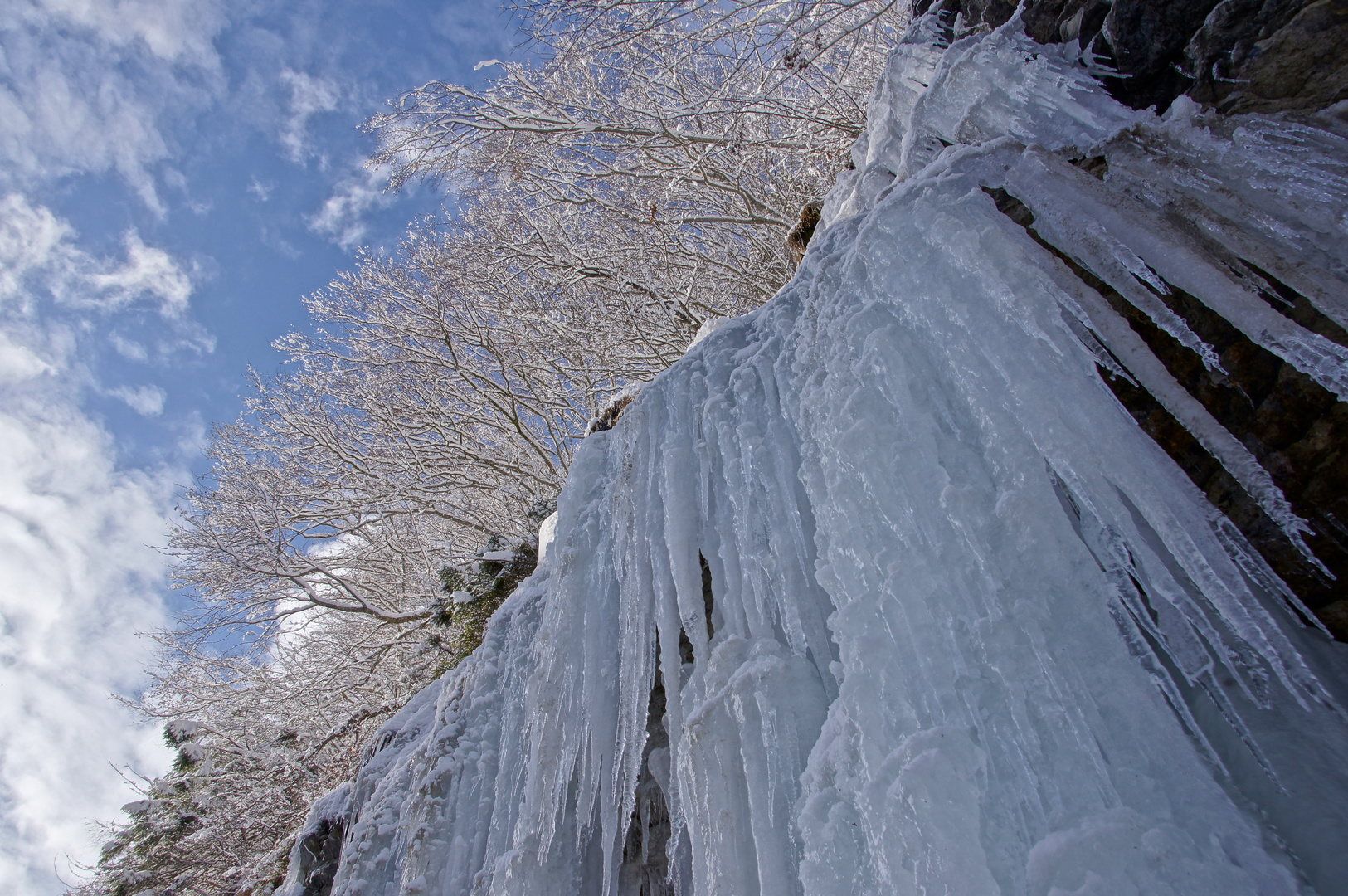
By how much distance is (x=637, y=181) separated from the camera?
8.38 meters

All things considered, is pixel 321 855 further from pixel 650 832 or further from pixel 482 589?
pixel 650 832

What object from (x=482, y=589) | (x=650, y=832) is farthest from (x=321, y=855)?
(x=650, y=832)

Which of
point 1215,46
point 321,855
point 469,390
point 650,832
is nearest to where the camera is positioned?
point 1215,46

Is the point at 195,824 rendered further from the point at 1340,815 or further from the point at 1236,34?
the point at 1236,34

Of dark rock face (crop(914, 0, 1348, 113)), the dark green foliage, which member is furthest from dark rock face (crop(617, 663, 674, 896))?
the dark green foliage

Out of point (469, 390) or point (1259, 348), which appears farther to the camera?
point (469, 390)

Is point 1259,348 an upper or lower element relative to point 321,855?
lower

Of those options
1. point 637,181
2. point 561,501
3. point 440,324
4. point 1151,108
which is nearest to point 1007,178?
point 1151,108

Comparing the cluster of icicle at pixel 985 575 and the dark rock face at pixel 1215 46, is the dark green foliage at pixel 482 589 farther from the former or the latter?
the dark rock face at pixel 1215 46

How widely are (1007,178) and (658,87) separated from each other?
6643 millimetres

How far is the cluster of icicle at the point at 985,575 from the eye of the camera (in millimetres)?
1115

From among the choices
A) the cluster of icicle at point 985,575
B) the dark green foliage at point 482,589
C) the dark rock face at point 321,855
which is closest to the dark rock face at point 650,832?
the cluster of icicle at point 985,575

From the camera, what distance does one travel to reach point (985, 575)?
1348 mm

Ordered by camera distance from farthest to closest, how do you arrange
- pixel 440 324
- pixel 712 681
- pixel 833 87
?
pixel 440 324 → pixel 833 87 → pixel 712 681
